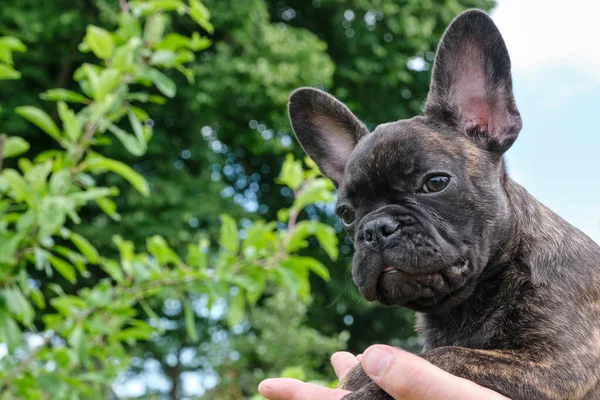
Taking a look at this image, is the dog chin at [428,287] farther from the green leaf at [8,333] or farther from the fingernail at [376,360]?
the green leaf at [8,333]

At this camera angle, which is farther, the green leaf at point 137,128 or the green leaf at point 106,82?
the green leaf at point 137,128

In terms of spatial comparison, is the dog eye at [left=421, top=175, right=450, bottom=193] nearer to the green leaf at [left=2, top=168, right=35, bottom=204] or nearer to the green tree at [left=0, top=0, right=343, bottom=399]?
the green tree at [left=0, top=0, right=343, bottom=399]

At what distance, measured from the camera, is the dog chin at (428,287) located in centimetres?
281

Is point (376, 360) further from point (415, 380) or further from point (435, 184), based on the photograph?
point (435, 184)

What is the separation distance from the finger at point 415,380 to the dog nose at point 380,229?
1.41 ft

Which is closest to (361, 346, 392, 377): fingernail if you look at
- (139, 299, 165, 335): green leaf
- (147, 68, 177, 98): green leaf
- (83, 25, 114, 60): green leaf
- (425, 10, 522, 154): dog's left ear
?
(425, 10, 522, 154): dog's left ear

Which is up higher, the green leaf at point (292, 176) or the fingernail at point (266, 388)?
the fingernail at point (266, 388)

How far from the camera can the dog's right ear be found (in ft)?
12.2

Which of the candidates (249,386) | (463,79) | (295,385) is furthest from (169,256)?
(249,386)

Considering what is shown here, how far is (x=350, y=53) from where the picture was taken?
829 inches

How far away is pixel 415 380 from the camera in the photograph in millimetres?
2541

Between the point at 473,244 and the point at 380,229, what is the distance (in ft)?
1.23

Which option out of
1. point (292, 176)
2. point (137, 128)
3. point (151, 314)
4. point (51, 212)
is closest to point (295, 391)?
point (51, 212)

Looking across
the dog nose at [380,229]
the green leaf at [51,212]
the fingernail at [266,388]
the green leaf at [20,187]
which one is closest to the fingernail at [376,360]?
the dog nose at [380,229]
